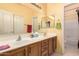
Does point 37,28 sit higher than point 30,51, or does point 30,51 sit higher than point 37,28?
point 37,28

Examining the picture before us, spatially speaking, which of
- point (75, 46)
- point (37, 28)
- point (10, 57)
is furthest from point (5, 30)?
point (75, 46)

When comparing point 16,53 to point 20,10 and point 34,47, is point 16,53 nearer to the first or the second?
point 34,47

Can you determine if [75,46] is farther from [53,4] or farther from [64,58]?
[53,4]

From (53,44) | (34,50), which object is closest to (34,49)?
(34,50)

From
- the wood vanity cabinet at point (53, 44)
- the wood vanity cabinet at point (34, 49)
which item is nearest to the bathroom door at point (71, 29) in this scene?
the wood vanity cabinet at point (53, 44)

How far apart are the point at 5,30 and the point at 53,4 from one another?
91cm

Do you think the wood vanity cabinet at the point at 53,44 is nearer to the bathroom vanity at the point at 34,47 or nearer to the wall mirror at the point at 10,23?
the bathroom vanity at the point at 34,47

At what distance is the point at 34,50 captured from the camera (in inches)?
86.0

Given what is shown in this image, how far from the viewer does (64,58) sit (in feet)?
6.56

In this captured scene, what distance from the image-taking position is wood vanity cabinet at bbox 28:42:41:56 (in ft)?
6.76

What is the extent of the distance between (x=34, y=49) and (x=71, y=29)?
77 cm

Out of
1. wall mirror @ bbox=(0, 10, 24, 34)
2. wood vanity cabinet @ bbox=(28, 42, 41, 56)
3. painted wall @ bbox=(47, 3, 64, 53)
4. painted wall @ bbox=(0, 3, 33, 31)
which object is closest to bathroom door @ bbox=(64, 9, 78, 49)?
painted wall @ bbox=(47, 3, 64, 53)

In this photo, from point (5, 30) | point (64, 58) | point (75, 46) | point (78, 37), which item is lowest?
point (64, 58)

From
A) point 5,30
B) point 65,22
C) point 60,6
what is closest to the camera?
point 5,30
